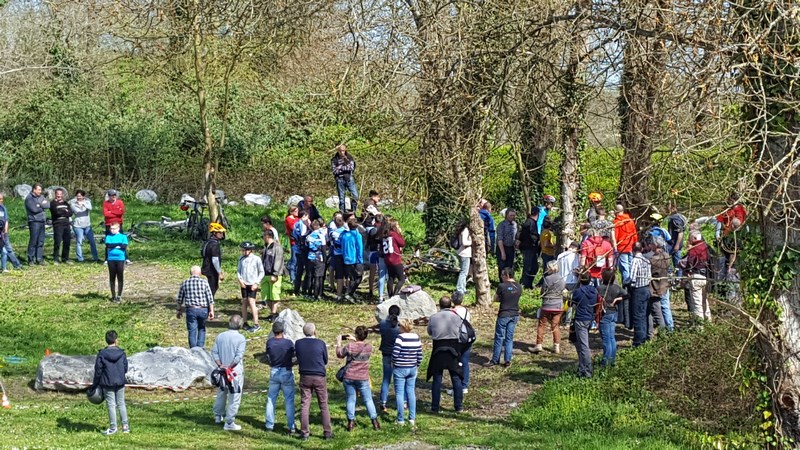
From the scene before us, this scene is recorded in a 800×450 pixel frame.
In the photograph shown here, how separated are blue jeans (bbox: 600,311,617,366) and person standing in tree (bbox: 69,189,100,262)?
12.9m

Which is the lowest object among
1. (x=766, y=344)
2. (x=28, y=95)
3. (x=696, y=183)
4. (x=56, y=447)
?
(x=56, y=447)

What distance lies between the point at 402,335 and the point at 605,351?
3627 mm

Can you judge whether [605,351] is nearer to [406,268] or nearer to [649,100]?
[649,100]

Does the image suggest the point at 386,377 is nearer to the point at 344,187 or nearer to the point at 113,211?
the point at 344,187

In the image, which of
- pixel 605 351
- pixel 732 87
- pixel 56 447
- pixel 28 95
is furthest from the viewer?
pixel 28 95

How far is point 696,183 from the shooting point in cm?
1018

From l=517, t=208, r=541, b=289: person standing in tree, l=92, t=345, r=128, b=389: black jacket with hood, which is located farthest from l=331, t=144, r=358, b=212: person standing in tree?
l=92, t=345, r=128, b=389: black jacket with hood

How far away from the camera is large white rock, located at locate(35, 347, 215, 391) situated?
14641mm

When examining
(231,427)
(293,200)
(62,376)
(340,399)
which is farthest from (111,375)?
(293,200)

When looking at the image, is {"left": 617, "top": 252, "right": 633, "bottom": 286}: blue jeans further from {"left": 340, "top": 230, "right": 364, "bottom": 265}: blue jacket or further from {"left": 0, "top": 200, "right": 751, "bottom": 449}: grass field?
{"left": 340, "top": 230, "right": 364, "bottom": 265}: blue jacket

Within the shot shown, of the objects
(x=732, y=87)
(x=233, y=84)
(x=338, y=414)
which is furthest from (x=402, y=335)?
(x=233, y=84)

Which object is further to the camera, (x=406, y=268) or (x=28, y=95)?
(x=28, y=95)

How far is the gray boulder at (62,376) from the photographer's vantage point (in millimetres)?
14625

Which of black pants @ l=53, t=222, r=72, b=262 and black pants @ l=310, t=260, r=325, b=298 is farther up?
black pants @ l=53, t=222, r=72, b=262
